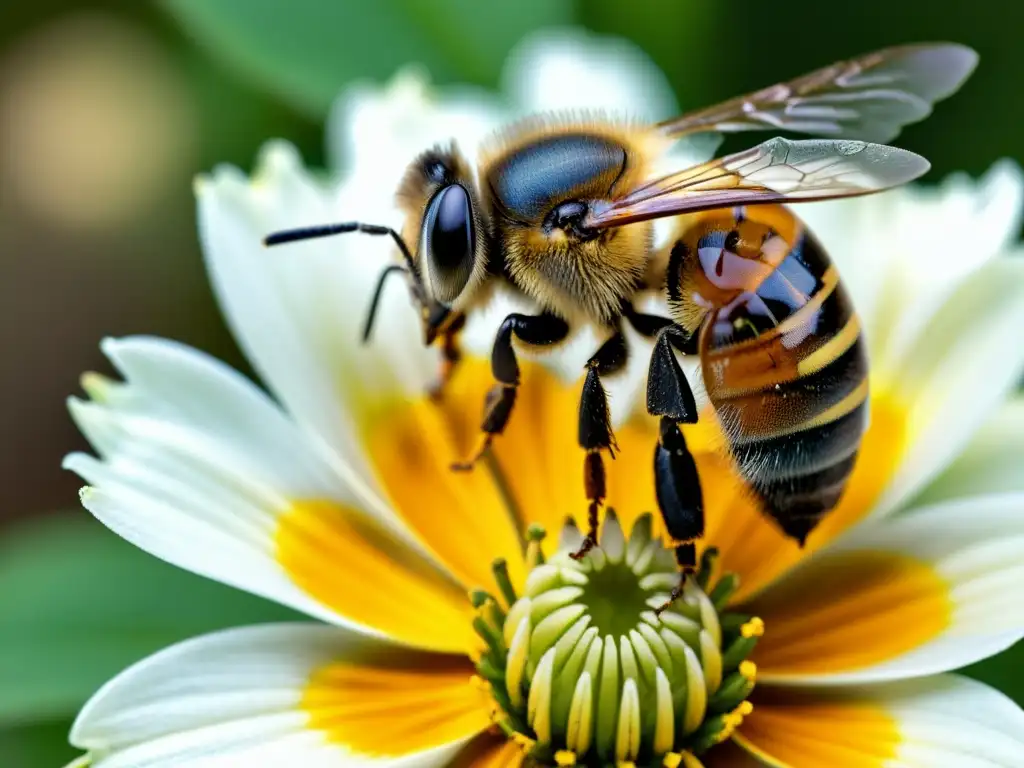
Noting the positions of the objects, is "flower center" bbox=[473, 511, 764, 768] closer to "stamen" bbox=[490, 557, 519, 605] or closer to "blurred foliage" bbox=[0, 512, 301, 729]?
"stamen" bbox=[490, 557, 519, 605]

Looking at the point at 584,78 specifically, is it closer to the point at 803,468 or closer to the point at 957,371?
the point at 957,371

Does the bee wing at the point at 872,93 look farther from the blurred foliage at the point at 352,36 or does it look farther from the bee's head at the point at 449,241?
the blurred foliage at the point at 352,36

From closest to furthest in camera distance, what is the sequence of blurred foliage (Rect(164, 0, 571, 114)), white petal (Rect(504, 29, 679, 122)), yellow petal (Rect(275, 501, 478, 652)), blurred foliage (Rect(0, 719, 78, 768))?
yellow petal (Rect(275, 501, 478, 652)) → blurred foliage (Rect(0, 719, 78, 768)) → white petal (Rect(504, 29, 679, 122)) → blurred foliage (Rect(164, 0, 571, 114))

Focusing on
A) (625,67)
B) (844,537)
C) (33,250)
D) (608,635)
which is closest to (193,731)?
(608,635)

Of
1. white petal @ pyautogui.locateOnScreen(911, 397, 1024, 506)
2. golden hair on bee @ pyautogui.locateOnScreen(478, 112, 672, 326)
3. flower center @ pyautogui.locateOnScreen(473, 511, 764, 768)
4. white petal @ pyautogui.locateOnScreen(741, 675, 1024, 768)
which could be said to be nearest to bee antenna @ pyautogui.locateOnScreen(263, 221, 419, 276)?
golden hair on bee @ pyautogui.locateOnScreen(478, 112, 672, 326)

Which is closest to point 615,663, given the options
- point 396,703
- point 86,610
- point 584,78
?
point 396,703
